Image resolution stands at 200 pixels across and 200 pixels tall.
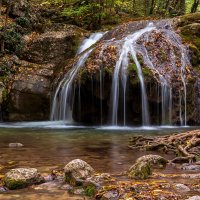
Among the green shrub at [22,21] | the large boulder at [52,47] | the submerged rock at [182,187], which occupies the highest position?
the green shrub at [22,21]

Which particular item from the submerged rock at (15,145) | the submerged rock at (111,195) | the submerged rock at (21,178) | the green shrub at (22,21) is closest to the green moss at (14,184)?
the submerged rock at (21,178)

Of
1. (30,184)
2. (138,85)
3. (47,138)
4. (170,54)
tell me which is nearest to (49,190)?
(30,184)

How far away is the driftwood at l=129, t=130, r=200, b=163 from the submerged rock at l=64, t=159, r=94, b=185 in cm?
203

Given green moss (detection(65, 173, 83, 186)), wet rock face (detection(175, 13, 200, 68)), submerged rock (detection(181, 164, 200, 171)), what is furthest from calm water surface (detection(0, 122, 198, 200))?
wet rock face (detection(175, 13, 200, 68))

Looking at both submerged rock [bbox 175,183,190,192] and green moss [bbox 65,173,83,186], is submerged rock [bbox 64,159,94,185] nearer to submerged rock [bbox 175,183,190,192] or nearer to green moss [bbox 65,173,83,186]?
green moss [bbox 65,173,83,186]

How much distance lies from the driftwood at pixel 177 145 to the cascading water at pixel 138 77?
5.40 meters

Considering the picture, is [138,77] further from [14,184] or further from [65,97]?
[14,184]

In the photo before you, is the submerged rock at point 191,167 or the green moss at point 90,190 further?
the submerged rock at point 191,167

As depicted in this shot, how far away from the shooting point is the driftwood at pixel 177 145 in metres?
7.12

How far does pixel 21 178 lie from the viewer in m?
5.29

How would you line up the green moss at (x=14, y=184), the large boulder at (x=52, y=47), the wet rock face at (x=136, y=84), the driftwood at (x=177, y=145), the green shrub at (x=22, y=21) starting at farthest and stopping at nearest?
the green shrub at (x=22, y=21)
the large boulder at (x=52, y=47)
the wet rock face at (x=136, y=84)
the driftwood at (x=177, y=145)
the green moss at (x=14, y=184)

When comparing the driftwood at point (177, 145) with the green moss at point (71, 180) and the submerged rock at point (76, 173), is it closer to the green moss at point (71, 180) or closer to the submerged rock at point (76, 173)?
the submerged rock at point (76, 173)

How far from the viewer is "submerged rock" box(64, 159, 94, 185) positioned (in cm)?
533

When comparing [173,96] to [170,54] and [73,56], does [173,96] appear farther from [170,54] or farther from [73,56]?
[73,56]
